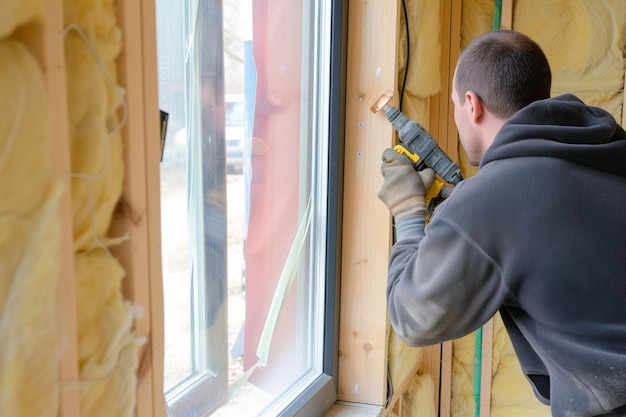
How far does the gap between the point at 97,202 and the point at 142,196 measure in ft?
0.19

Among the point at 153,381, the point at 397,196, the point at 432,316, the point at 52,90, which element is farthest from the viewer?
the point at 397,196

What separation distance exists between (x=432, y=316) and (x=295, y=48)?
0.76 metres

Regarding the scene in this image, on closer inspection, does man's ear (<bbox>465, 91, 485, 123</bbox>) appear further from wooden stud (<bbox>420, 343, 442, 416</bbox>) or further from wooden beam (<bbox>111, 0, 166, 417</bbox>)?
wooden stud (<bbox>420, 343, 442, 416</bbox>)

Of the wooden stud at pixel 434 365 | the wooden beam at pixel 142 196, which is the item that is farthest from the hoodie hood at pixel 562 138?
the wooden stud at pixel 434 365

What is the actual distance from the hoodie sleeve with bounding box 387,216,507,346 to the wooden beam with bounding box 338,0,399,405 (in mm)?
403

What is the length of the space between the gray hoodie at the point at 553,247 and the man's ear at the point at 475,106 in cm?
18

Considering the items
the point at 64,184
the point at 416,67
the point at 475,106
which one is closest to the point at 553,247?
the point at 475,106

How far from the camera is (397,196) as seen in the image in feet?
4.35

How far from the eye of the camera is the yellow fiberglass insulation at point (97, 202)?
479mm

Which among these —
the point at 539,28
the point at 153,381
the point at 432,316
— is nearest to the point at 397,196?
the point at 432,316

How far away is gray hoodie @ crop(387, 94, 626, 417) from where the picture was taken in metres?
0.92

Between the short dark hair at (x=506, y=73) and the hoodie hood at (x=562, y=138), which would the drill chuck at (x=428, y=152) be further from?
the hoodie hood at (x=562, y=138)

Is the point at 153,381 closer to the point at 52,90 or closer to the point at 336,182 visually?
the point at 52,90

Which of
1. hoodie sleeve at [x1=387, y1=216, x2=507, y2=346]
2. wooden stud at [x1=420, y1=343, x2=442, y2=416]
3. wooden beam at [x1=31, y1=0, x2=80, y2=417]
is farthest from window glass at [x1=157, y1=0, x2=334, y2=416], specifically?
wooden stud at [x1=420, y1=343, x2=442, y2=416]
